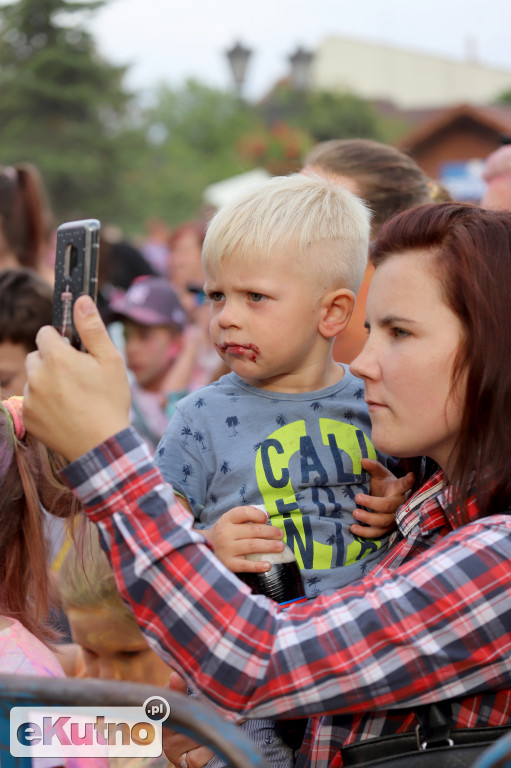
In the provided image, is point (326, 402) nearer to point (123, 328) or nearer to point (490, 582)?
point (490, 582)

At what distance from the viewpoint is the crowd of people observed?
1.45 metres

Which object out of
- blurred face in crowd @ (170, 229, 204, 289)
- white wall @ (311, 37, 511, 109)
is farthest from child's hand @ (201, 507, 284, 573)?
white wall @ (311, 37, 511, 109)

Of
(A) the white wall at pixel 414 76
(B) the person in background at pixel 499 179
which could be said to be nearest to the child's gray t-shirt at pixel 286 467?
(B) the person in background at pixel 499 179

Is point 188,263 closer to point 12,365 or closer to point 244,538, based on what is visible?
point 12,365

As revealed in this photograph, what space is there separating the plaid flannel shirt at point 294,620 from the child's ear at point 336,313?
2.70 ft

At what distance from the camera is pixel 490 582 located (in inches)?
59.3

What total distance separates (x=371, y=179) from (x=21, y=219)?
117 inches

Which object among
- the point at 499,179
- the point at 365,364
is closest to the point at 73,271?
the point at 365,364

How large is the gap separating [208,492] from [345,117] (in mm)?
36555

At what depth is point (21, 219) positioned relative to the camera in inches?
213

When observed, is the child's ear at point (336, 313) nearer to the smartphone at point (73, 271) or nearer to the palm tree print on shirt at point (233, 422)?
the palm tree print on shirt at point (233, 422)

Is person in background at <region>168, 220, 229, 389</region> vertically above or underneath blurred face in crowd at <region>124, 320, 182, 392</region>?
above

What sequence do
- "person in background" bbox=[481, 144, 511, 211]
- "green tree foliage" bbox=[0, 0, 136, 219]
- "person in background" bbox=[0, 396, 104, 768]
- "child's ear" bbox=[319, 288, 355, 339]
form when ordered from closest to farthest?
"person in background" bbox=[0, 396, 104, 768], "child's ear" bbox=[319, 288, 355, 339], "person in background" bbox=[481, 144, 511, 211], "green tree foliage" bbox=[0, 0, 136, 219]

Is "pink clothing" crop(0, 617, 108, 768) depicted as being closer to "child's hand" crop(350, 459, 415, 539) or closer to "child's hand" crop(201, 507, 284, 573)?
"child's hand" crop(201, 507, 284, 573)
